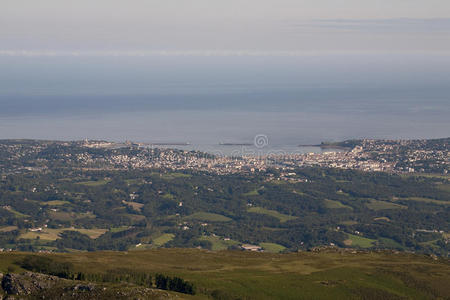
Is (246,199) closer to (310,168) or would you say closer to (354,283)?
(310,168)

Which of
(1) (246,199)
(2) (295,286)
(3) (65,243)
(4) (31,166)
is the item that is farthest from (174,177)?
(2) (295,286)

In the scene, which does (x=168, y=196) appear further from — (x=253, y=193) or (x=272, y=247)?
(x=272, y=247)

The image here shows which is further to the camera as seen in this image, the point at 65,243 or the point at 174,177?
the point at 174,177

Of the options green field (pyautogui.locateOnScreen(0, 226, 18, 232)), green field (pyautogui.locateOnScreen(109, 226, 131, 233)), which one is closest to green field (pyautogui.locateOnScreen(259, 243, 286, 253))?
green field (pyautogui.locateOnScreen(109, 226, 131, 233))

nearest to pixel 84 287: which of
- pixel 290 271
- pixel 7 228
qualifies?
pixel 290 271

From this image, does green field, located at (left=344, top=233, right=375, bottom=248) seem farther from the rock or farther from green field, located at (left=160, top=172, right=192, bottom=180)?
the rock

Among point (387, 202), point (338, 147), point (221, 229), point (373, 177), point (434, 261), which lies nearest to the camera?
point (434, 261)

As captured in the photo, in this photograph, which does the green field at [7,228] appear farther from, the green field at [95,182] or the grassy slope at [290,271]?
the grassy slope at [290,271]
